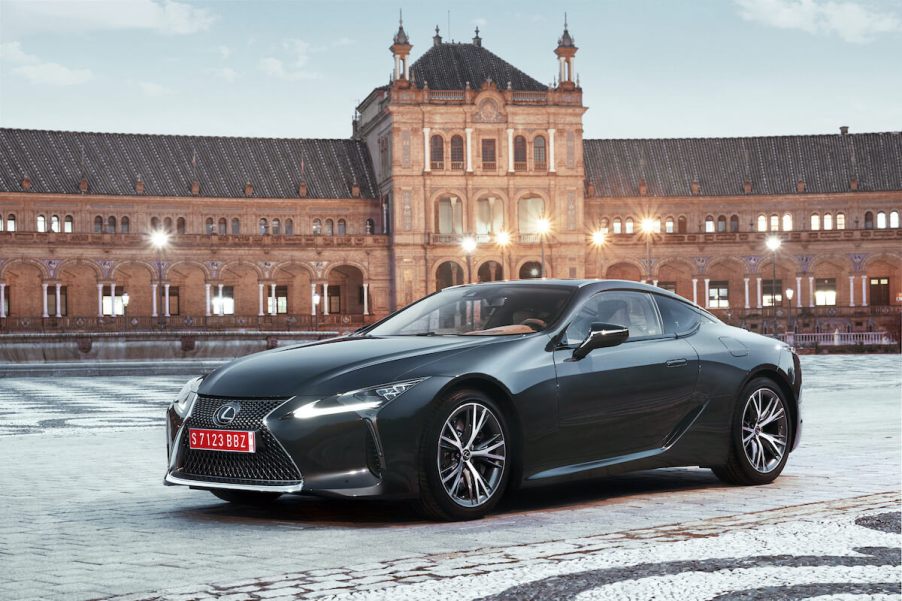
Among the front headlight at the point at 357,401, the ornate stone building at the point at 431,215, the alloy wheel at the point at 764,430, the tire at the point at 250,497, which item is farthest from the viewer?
the ornate stone building at the point at 431,215

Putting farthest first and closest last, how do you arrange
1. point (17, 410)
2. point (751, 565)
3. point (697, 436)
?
point (17, 410) → point (697, 436) → point (751, 565)

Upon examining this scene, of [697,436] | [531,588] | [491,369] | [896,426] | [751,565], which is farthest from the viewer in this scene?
[896,426]

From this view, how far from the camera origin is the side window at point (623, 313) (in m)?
8.44

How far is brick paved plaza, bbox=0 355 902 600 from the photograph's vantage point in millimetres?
5414

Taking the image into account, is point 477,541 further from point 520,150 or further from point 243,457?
point 520,150

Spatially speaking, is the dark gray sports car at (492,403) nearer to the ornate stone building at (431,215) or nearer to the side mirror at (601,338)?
the side mirror at (601,338)

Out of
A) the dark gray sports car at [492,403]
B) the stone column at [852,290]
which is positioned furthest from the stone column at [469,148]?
the dark gray sports car at [492,403]

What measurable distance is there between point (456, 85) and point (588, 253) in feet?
44.2

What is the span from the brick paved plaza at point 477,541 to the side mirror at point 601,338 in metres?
0.91

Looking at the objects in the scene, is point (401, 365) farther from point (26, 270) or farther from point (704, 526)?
point (26, 270)

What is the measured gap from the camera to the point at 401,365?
739 cm

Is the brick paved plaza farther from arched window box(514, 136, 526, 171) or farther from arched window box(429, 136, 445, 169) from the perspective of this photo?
arched window box(514, 136, 526, 171)

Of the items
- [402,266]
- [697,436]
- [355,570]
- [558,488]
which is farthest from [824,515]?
[402,266]

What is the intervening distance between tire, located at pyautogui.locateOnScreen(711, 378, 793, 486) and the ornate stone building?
67.8m
